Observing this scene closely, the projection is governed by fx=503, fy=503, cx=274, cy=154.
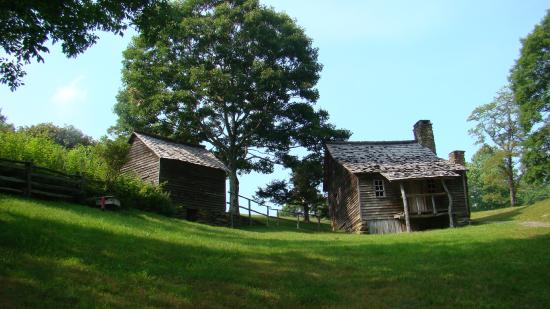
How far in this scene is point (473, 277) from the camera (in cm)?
1450

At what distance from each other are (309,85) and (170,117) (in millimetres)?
13122

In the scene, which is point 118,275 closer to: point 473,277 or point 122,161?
point 473,277

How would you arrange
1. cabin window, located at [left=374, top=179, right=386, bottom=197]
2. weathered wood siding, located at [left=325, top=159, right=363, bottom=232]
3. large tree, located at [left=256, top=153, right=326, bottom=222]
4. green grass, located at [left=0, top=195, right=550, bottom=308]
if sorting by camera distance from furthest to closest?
large tree, located at [left=256, top=153, right=326, bottom=222]
weathered wood siding, located at [left=325, top=159, right=363, bottom=232]
cabin window, located at [left=374, top=179, right=386, bottom=197]
green grass, located at [left=0, top=195, right=550, bottom=308]

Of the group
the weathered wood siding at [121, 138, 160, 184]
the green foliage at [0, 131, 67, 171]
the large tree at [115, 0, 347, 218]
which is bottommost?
the green foliage at [0, 131, 67, 171]

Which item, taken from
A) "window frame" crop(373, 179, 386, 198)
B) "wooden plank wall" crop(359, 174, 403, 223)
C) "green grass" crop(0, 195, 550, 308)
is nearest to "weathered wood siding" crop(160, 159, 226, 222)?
"wooden plank wall" crop(359, 174, 403, 223)

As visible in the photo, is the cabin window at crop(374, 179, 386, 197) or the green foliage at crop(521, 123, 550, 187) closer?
the cabin window at crop(374, 179, 386, 197)

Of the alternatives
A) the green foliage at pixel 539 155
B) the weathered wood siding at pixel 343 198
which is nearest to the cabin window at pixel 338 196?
the weathered wood siding at pixel 343 198

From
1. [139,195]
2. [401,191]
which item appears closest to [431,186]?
[401,191]

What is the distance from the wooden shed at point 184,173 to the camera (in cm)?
3394

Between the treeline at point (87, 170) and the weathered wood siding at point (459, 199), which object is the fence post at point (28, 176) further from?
the weathered wood siding at point (459, 199)

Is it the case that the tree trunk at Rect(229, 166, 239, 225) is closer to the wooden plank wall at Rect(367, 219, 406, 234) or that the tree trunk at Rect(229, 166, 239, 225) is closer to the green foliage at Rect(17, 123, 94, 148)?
the wooden plank wall at Rect(367, 219, 406, 234)

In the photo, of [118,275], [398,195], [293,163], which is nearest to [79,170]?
[118,275]

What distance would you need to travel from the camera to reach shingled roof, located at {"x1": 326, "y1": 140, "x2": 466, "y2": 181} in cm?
3369

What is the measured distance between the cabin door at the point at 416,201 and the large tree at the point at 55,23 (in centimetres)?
2299
